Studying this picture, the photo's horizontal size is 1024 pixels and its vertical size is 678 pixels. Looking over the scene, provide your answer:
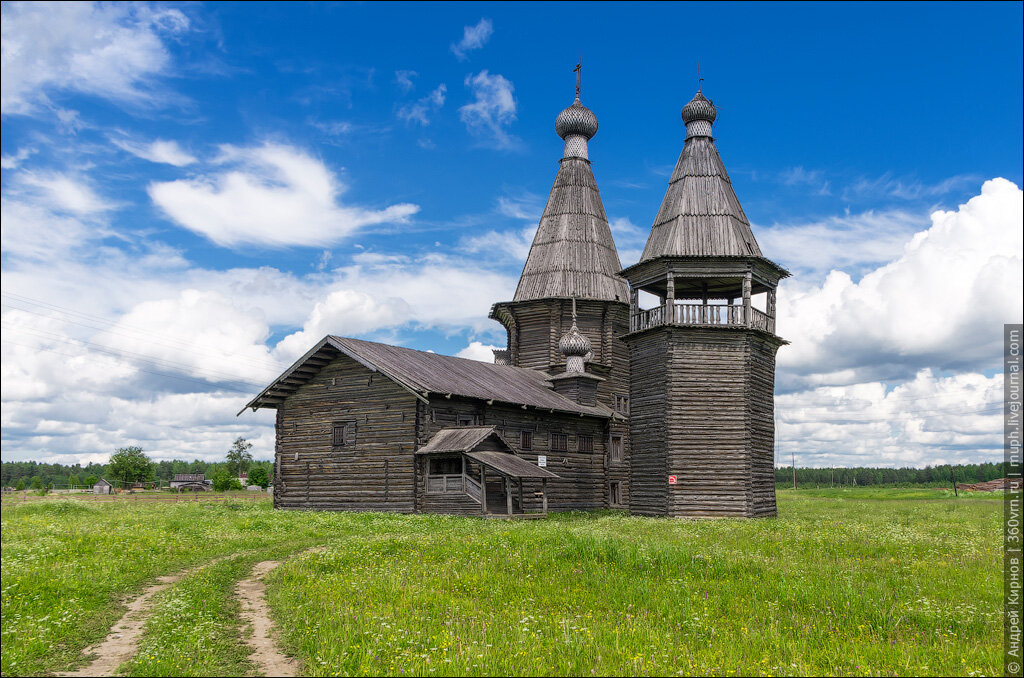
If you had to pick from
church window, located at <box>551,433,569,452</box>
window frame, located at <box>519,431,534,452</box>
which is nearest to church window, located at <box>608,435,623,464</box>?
church window, located at <box>551,433,569,452</box>

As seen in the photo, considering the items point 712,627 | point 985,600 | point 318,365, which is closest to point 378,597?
point 712,627

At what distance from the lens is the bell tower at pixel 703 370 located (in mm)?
30031

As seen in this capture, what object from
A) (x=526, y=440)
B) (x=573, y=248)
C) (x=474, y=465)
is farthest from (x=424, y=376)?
(x=573, y=248)

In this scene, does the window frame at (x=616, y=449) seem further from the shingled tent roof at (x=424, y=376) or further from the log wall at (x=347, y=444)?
the log wall at (x=347, y=444)

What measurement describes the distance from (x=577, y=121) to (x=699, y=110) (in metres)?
14.6

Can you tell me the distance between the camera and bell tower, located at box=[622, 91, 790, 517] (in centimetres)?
3003

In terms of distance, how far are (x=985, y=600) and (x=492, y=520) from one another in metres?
17.0

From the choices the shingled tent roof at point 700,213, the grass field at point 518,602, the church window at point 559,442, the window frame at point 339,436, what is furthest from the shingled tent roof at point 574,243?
the grass field at point 518,602

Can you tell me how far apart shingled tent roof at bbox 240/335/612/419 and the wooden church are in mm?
101

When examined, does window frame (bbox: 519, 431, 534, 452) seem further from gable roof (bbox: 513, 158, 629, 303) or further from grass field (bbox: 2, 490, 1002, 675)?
grass field (bbox: 2, 490, 1002, 675)

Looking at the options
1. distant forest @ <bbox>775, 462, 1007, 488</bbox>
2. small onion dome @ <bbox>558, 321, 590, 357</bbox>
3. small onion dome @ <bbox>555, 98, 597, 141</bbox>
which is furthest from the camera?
distant forest @ <bbox>775, 462, 1007, 488</bbox>

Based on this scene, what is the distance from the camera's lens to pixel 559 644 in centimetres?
870

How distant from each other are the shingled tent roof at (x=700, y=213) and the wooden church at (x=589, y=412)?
0.07 m

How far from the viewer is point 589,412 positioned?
3631cm
